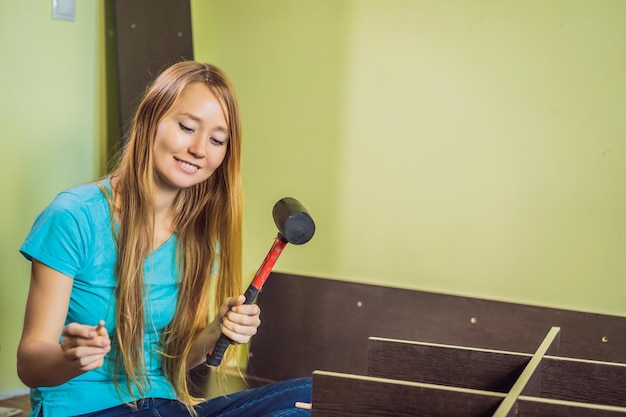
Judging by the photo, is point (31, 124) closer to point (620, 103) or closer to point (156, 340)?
point (156, 340)

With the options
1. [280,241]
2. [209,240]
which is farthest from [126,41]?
[280,241]

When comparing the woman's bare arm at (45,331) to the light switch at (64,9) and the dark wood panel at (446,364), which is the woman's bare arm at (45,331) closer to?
the dark wood panel at (446,364)

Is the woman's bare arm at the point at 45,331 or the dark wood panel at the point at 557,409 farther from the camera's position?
the woman's bare arm at the point at 45,331

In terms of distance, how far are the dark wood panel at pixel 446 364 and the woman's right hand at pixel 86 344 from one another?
45cm

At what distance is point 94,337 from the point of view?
131 centimetres

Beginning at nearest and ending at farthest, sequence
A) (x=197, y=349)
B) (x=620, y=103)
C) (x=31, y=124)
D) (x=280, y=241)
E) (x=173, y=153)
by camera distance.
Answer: (x=280, y=241) → (x=173, y=153) → (x=197, y=349) → (x=620, y=103) → (x=31, y=124)

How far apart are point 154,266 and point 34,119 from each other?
3.40 feet

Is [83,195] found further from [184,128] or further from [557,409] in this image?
[557,409]

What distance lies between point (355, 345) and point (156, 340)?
109 centimetres

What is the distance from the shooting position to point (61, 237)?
1.67m

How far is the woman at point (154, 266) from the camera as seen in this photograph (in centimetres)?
167

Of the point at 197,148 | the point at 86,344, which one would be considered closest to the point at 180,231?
the point at 197,148

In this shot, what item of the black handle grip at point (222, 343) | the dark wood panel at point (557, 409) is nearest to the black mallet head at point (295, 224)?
the black handle grip at point (222, 343)

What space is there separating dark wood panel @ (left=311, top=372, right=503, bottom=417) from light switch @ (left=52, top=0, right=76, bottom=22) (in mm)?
1873
